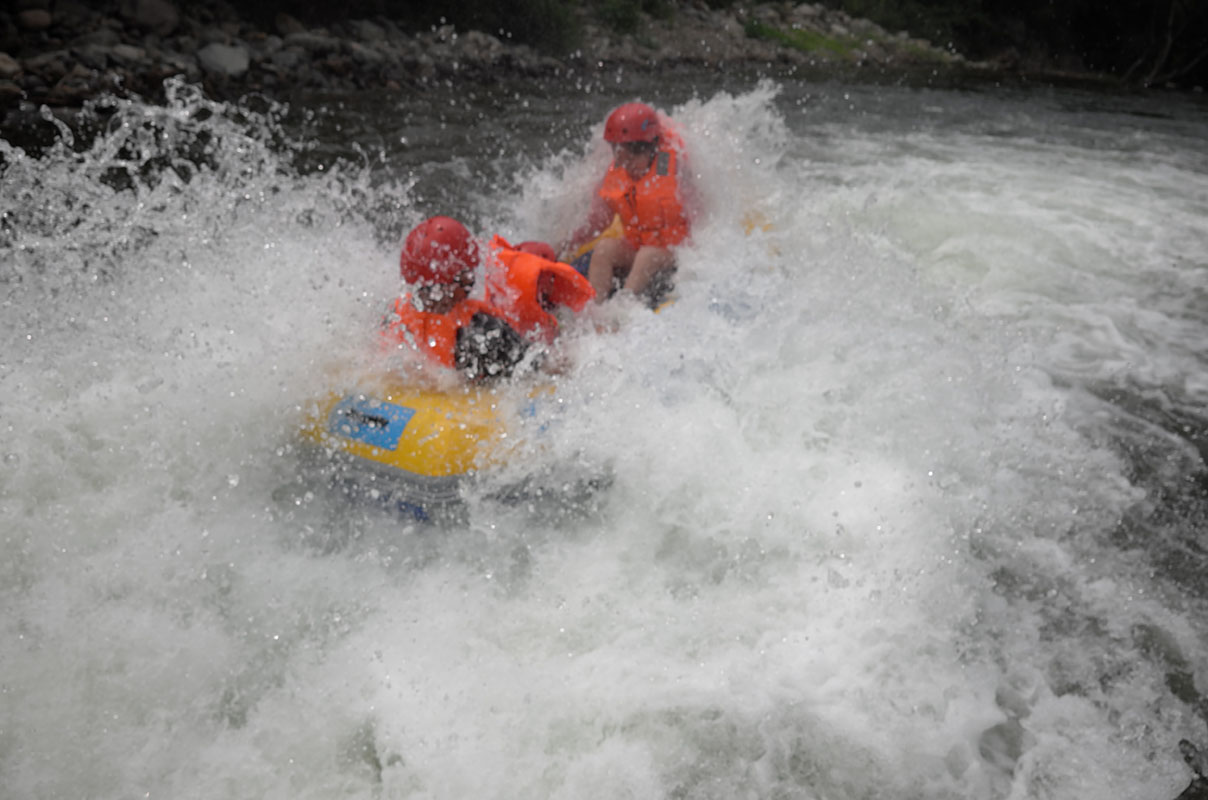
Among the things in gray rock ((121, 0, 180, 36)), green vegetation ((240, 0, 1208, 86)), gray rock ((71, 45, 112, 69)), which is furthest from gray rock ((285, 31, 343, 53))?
gray rock ((71, 45, 112, 69))

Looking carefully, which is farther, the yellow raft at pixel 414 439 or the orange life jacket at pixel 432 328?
the orange life jacket at pixel 432 328

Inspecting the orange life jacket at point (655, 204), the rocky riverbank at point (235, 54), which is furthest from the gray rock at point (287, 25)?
the orange life jacket at point (655, 204)

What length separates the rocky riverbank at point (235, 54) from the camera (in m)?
9.33

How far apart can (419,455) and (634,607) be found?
102 cm

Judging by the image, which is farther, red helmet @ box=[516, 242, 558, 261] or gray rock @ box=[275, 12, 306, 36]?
gray rock @ box=[275, 12, 306, 36]

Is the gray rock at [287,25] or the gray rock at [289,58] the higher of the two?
the gray rock at [287,25]

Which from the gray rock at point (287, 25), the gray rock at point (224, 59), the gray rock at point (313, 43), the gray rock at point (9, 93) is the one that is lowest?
the gray rock at point (9, 93)

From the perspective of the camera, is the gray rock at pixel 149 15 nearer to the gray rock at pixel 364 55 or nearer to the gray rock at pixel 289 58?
the gray rock at pixel 289 58

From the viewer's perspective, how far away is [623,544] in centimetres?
337

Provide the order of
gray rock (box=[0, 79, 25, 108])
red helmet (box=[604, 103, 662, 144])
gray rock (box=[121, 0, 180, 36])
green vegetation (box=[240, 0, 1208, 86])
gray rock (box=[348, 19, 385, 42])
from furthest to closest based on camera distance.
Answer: green vegetation (box=[240, 0, 1208, 86])
gray rock (box=[348, 19, 385, 42])
gray rock (box=[121, 0, 180, 36])
gray rock (box=[0, 79, 25, 108])
red helmet (box=[604, 103, 662, 144])

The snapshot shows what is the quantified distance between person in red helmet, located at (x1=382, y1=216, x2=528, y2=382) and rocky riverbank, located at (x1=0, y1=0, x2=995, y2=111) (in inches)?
301

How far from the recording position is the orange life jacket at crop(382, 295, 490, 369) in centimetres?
335

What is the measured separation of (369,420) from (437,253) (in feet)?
2.38

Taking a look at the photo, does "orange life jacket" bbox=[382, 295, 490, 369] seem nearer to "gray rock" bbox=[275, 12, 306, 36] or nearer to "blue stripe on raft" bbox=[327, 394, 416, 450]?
"blue stripe on raft" bbox=[327, 394, 416, 450]
